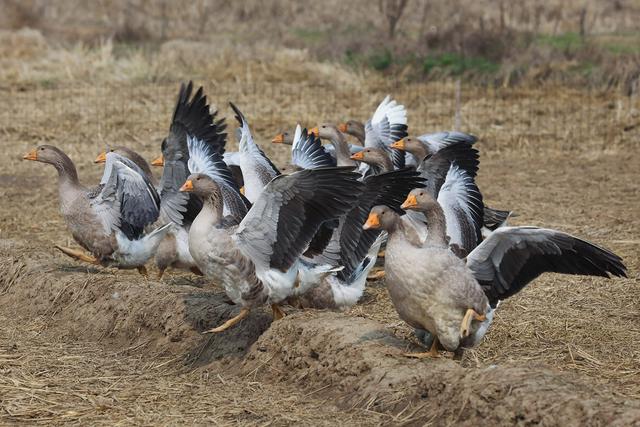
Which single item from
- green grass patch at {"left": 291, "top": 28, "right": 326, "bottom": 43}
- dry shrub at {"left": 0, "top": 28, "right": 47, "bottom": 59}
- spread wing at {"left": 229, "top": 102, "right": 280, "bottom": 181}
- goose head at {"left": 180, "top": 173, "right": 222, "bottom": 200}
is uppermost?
goose head at {"left": 180, "top": 173, "right": 222, "bottom": 200}

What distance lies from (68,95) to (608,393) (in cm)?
1439

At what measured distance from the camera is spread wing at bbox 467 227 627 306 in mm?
6398

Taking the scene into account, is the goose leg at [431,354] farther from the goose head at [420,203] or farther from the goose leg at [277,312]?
the goose leg at [277,312]

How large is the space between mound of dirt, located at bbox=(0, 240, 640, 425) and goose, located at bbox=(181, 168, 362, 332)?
312 mm

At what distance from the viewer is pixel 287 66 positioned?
1975 centimetres

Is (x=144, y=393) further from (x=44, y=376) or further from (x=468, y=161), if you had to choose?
(x=468, y=161)

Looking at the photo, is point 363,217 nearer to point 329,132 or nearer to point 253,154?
point 253,154

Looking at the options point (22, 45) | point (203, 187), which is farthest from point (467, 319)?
point (22, 45)

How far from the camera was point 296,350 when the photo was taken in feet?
21.6

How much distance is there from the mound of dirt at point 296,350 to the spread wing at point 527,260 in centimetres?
70

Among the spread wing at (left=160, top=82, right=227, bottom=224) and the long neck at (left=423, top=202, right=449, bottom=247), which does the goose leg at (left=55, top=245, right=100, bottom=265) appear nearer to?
the spread wing at (left=160, top=82, right=227, bottom=224)

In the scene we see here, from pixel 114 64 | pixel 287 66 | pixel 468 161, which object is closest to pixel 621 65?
pixel 287 66

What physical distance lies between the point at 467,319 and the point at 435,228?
704 millimetres

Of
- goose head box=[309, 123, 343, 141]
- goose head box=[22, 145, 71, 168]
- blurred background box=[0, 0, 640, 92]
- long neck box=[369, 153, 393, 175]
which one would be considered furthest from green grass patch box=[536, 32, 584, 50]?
goose head box=[22, 145, 71, 168]
